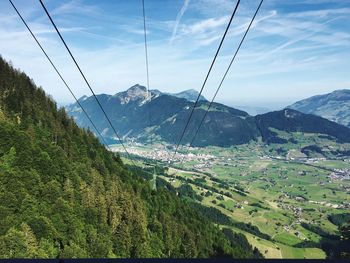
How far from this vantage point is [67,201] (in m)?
81.4

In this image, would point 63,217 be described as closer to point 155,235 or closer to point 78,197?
point 78,197

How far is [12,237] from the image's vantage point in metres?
57.3

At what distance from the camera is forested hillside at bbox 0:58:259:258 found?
66.4 m

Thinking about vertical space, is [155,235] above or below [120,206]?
below

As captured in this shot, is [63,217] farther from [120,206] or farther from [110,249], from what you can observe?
[120,206]

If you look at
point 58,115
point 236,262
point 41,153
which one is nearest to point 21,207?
point 41,153

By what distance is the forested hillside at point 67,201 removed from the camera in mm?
66438

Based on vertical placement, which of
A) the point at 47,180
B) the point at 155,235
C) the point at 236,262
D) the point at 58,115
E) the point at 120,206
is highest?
the point at 58,115

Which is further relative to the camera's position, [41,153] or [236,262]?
[41,153]

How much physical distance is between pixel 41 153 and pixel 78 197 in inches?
506

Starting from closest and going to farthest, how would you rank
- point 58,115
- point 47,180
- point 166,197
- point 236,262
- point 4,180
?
point 236,262 < point 4,180 < point 47,180 < point 58,115 < point 166,197

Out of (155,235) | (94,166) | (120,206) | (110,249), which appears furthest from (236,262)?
(94,166)

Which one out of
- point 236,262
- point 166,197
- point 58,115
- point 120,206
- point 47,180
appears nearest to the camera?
point 236,262

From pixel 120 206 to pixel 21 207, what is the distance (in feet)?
132
